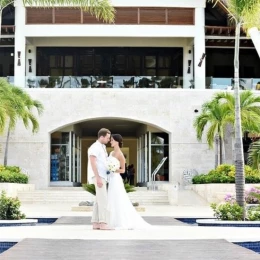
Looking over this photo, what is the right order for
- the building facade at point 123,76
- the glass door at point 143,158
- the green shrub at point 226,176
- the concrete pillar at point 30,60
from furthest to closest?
the concrete pillar at point 30,60 < the glass door at point 143,158 < the building facade at point 123,76 < the green shrub at point 226,176

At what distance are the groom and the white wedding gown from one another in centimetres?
45

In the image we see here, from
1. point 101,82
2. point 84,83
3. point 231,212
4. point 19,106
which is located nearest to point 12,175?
point 19,106

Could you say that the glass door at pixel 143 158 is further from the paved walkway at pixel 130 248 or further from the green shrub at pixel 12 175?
the paved walkway at pixel 130 248

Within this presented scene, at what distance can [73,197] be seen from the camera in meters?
29.6

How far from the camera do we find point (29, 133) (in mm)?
34375

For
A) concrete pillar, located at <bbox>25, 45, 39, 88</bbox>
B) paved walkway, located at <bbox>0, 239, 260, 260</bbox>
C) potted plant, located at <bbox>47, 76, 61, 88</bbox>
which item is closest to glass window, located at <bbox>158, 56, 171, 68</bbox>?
concrete pillar, located at <bbox>25, 45, 39, 88</bbox>

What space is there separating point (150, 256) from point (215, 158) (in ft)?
82.5

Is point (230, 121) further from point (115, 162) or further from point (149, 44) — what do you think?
point (115, 162)

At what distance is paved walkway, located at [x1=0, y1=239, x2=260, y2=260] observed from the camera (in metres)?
7.84

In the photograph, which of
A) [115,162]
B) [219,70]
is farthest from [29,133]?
[115,162]

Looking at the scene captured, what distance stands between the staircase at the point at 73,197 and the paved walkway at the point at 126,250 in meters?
18.9

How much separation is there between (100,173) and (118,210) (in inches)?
42.0

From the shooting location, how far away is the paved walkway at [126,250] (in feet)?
25.7

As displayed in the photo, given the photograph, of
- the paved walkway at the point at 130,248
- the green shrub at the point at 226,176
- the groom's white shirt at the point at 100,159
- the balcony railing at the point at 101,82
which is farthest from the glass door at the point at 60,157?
the paved walkway at the point at 130,248
